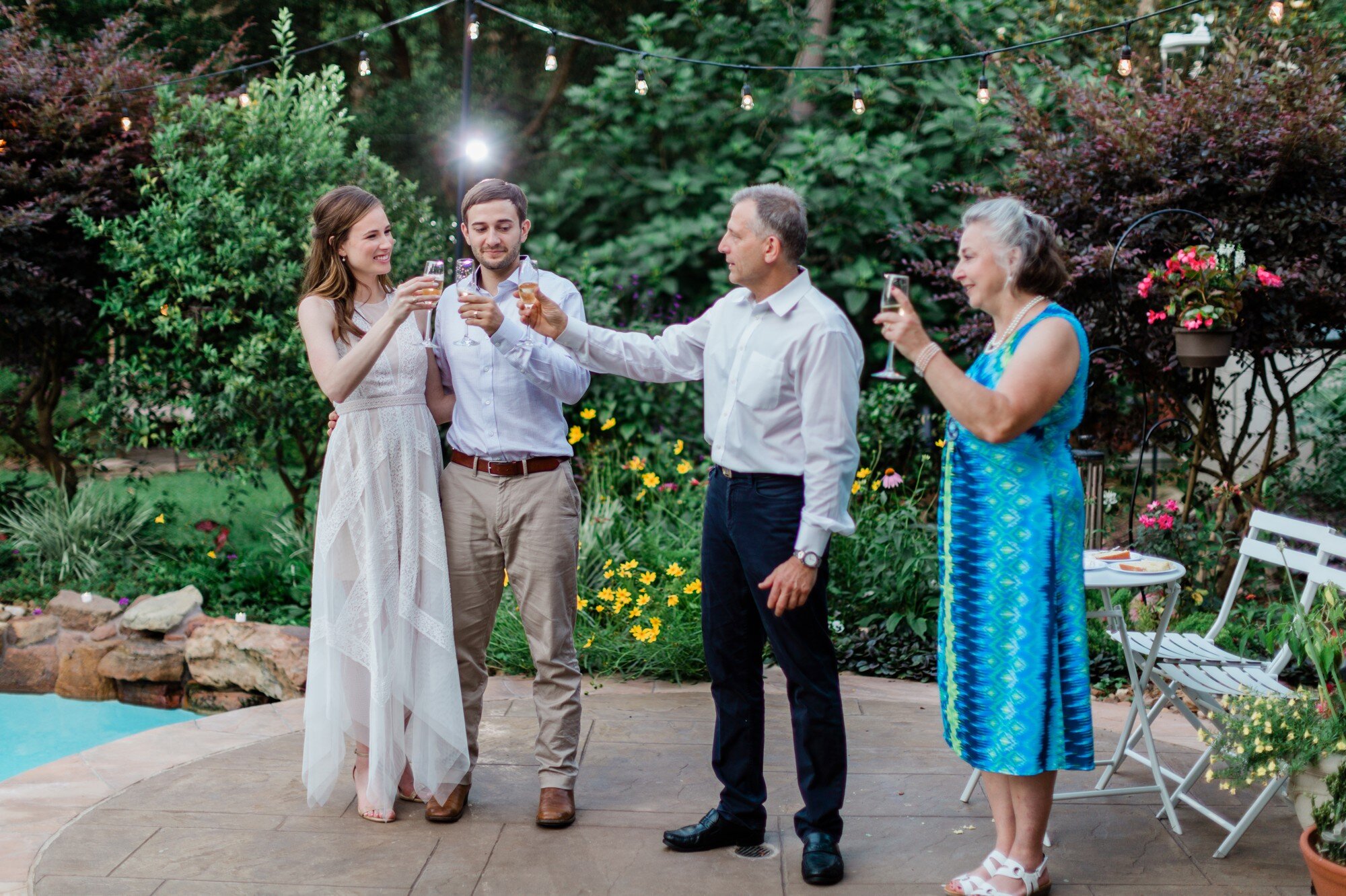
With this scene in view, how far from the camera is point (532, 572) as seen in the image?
3.29 m

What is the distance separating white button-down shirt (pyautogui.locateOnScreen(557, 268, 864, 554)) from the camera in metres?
2.81

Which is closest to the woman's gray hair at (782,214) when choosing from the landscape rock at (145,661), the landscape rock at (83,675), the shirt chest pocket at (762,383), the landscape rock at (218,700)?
the shirt chest pocket at (762,383)

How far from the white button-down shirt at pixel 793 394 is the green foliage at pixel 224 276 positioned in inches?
133

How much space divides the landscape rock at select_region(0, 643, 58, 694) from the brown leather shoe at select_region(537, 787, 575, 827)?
3.02 meters

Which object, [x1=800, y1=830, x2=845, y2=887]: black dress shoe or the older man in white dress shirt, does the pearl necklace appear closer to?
the older man in white dress shirt

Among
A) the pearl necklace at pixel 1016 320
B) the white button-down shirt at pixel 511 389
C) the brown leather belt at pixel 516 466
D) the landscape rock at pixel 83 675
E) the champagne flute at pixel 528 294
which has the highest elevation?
the champagne flute at pixel 528 294

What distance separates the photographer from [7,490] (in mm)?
6363

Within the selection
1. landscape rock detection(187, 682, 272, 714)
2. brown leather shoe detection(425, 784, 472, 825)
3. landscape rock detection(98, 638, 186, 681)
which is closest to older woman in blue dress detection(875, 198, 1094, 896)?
brown leather shoe detection(425, 784, 472, 825)

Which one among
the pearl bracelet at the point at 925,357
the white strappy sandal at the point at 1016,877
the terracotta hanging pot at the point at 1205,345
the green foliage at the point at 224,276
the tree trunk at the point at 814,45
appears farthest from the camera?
the tree trunk at the point at 814,45

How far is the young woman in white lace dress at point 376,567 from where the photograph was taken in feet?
10.8

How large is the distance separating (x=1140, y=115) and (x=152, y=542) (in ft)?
18.0

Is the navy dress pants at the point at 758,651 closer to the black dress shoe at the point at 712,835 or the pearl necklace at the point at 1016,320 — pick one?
the black dress shoe at the point at 712,835

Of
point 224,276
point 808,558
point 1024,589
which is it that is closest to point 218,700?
point 224,276

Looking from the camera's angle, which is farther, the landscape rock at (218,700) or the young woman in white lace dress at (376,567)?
the landscape rock at (218,700)
